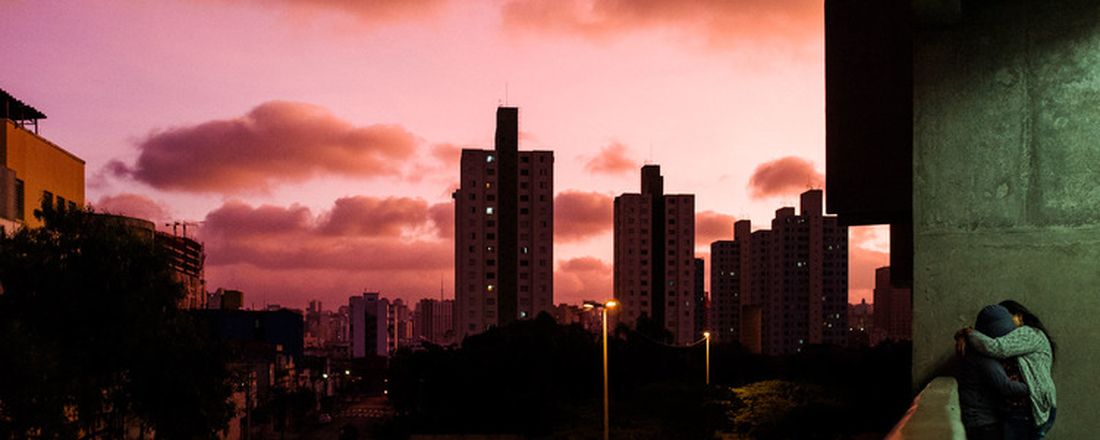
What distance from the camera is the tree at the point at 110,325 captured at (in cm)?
1870

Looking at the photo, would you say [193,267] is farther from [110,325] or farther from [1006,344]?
[1006,344]

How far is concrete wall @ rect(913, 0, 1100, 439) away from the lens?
696cm

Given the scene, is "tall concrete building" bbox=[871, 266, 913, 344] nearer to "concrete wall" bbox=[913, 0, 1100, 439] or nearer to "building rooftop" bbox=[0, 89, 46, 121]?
"building rooftop" bbox=[0, 89, 46, 121]

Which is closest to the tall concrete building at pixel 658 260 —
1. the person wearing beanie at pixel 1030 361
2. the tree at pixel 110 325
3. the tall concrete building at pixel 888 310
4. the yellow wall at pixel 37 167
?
the tall concrete building at pixel 888 310

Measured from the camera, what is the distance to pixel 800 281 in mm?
139250

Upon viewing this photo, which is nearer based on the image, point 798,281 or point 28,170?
point 28,170

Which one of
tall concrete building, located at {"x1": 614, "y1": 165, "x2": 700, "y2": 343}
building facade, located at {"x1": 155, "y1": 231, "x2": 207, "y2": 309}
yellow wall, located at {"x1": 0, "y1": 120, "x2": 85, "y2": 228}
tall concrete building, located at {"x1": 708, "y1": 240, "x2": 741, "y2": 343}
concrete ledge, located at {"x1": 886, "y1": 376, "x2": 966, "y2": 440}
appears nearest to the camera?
concrete ledge, located at {"x1": 886, "y1": 376, "x2": 966, "y2": 440}

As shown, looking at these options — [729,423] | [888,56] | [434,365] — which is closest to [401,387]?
[434,365]

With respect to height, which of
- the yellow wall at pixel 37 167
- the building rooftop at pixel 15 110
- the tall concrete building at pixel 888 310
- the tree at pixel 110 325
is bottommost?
the tall concrete building at pixel 888 310

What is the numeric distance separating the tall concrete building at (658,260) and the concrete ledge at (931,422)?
122 metres

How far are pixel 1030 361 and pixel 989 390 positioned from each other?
1.12 feet

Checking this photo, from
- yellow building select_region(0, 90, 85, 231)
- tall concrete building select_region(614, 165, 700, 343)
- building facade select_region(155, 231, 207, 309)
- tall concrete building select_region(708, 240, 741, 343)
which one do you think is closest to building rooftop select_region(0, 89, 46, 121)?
yellow building select_region(0, 90, 85, 231)

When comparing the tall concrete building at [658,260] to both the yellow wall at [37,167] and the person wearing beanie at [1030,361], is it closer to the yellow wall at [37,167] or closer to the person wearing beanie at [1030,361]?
the yellow wall at [37,167]

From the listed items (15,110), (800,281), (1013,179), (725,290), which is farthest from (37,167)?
(725,290)
